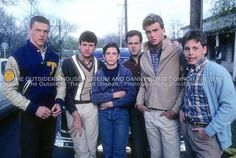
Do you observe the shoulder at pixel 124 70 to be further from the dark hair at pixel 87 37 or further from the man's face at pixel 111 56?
the dark hair at pixel 87 37

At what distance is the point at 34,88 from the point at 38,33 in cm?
67

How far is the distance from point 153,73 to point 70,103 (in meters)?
1.17

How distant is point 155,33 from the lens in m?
3.84

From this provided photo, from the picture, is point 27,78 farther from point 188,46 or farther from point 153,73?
point 188,46

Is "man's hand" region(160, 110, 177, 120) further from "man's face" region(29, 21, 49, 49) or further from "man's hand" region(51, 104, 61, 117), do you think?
"man's face" region(29, 21, 49, 49)

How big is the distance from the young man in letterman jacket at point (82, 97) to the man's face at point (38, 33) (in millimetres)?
482

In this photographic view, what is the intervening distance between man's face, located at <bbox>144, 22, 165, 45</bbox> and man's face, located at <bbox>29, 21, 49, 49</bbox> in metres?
1.26

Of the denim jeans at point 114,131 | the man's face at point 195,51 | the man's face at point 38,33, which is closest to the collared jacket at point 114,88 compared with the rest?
the denim jeans at point 114,131

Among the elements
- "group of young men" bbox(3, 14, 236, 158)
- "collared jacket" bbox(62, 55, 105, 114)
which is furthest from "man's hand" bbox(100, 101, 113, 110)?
"collared jacket" bbox(62, 55, 105, 114)

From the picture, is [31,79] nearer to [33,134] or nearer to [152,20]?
[33,134]

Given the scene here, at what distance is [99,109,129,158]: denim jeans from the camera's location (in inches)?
158

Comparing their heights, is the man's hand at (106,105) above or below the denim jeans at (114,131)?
above

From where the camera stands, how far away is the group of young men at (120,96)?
10.8 ft

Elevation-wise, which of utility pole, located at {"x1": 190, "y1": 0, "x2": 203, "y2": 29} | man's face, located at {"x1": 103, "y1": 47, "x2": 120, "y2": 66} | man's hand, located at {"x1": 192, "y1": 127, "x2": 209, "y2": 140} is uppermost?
utility pole, located at {"x1": 190, "y1": 0, "x2": 203, "y2": 29}
